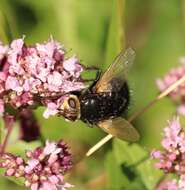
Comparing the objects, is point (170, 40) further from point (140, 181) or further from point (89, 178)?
point (140, 181)

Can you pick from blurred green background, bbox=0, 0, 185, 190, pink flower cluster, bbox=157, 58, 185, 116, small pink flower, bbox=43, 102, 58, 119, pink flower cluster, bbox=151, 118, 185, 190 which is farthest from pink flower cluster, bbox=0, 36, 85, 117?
blurred green background, bbox=0, 0, 185, 190

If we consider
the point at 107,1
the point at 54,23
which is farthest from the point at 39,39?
the point at 107,1

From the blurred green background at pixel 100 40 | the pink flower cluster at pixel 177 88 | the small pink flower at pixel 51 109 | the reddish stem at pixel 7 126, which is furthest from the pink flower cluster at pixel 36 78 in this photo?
the blurred green background at pixel 100 40

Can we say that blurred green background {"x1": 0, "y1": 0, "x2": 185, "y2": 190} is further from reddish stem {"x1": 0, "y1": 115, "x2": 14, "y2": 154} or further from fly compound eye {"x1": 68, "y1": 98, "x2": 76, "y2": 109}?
fly compound eye {"x1": 68, "y1": 98, "x2": 76, "y2": 109}

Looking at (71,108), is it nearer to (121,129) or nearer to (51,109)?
(51,109)

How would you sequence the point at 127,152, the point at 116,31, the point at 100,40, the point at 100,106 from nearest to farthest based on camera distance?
the point at 100,106, the point at 127,152, the point at 116,31, the point at 100,40

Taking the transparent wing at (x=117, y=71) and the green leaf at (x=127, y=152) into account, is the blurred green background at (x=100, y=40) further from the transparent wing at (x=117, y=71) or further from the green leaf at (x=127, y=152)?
the transparent wing at (x=117, y=71)

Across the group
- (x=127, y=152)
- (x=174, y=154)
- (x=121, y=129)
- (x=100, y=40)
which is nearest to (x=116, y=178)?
(x=127, y=152)
